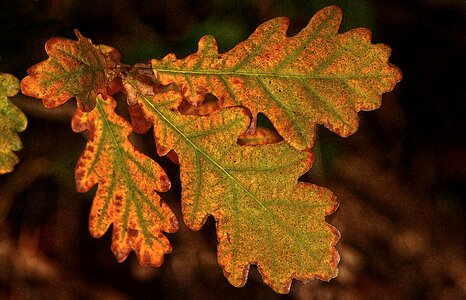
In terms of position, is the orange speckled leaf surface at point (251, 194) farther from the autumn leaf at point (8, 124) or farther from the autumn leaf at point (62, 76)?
the autumn leaf at point (8, 124)

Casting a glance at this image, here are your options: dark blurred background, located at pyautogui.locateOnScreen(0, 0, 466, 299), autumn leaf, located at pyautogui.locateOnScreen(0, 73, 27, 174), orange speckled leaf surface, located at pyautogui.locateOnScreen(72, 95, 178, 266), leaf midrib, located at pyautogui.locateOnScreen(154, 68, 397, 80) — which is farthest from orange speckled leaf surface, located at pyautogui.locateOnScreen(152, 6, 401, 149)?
dark blurred background, located at pyautogui.locateOnScreen(0, 0, 466, 299)

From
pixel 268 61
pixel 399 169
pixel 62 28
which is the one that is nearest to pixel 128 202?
pixel 268 61

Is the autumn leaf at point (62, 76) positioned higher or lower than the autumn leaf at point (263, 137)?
higher

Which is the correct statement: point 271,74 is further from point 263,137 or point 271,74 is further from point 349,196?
point 349,196

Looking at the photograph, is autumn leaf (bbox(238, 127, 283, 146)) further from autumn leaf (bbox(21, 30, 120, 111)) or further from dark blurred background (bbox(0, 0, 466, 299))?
dark blurred background (bbox(0, 0, 466, 299))

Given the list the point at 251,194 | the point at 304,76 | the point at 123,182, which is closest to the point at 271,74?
the point at 304,76

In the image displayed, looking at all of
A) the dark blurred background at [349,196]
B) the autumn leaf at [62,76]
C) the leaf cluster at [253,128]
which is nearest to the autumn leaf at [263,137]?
the leaf cluster at [253,128]
